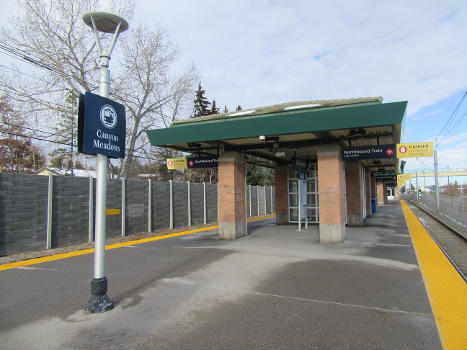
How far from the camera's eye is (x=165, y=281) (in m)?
6.07

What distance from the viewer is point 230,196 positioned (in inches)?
456

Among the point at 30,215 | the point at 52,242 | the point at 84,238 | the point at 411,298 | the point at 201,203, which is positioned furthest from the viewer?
the point at 201,203

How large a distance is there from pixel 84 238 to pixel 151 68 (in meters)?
17.1

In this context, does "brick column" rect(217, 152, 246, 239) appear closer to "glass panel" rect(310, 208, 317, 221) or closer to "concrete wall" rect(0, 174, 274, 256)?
"concrete wall" rect(0, 174, 274, 256)

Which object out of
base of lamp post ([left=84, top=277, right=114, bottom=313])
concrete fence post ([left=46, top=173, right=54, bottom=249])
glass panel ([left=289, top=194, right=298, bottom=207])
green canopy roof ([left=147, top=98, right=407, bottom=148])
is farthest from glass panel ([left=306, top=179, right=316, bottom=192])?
base of lamp post ([left=84, top=277, right=114, bottom=313])

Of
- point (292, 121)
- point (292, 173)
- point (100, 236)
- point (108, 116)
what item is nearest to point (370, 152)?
point (292, 121)

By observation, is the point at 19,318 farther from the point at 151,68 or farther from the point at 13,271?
the point at 151,68

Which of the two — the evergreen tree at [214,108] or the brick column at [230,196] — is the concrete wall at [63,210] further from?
the evergreen tree at [214,108]

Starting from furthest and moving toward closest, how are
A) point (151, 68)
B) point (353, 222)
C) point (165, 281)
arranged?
point (151, 68)
point (353, 222)
point (165, 281)

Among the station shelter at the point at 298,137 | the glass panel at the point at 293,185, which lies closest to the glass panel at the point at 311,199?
the glass panel at the point at 293,185

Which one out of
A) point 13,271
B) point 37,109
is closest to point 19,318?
point 13,271

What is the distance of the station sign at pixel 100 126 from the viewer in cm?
438

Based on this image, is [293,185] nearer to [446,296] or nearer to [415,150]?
[415,150]

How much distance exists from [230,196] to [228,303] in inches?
272
